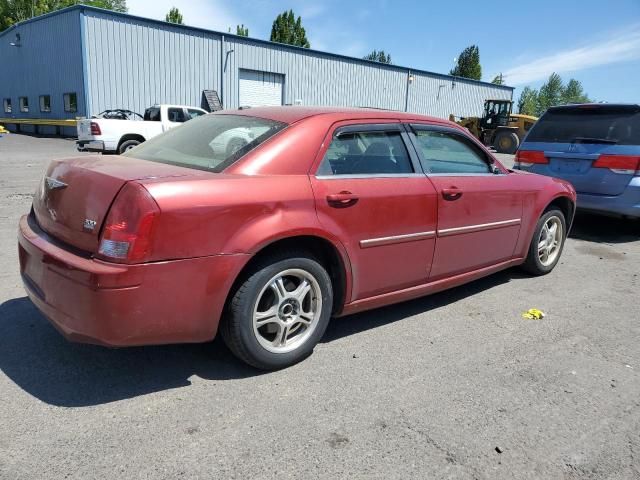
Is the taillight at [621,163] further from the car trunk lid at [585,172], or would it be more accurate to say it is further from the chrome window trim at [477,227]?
the chrome window trim at [477,227]

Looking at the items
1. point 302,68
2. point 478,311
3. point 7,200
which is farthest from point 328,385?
point 302,68

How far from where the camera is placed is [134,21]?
908 inches

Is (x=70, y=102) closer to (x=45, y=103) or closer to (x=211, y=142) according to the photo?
(x=45, y=103)

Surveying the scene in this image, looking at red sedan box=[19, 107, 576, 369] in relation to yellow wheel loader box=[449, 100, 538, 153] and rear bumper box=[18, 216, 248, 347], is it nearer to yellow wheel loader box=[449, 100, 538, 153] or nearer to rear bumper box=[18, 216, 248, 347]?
rear bumper box=[18, 216, 248, 347]

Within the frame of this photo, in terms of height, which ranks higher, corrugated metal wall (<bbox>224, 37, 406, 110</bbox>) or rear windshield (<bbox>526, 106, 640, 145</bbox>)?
corrugated metal wall (<bbox>224, 37, 406, 110</bbox>)

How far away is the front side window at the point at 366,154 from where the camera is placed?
3.17 meters

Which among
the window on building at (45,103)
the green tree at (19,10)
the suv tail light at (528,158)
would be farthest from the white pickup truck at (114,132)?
the green tree at (19,10)

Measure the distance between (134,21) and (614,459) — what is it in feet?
83.7

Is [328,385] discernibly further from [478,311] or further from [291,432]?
[478,311]

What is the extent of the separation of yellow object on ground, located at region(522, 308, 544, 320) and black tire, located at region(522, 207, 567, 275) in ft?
3.06

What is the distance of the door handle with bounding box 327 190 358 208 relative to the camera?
118 inches

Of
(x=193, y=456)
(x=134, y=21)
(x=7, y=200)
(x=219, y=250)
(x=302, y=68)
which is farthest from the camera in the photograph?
(x=302, y=68)

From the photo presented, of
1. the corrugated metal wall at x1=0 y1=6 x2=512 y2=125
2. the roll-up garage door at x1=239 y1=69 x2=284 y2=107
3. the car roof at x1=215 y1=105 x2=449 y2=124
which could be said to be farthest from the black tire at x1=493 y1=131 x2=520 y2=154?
the car roof at x1=215 y1=105 x2=449 y2=124

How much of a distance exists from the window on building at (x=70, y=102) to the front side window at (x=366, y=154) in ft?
79.6
